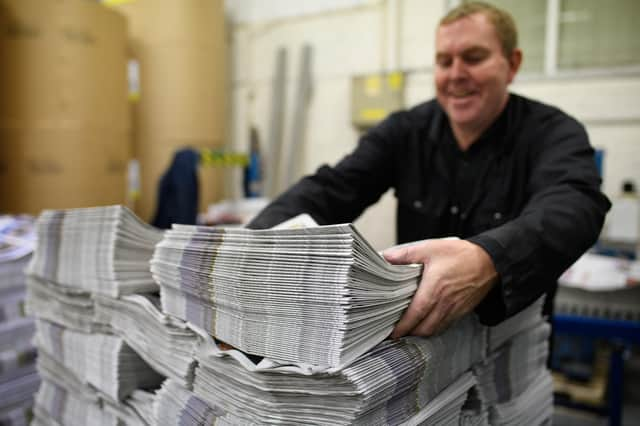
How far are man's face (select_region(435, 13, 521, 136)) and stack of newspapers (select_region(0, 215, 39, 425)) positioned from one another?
1.09 m

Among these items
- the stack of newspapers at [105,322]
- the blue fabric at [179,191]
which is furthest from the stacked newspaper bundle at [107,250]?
the blue fabric at [179,191]

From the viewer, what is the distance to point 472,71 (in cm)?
104

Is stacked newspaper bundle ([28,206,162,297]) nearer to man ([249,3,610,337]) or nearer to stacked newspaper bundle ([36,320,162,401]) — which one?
stacked newspaper bundle ([36,320,162,401])

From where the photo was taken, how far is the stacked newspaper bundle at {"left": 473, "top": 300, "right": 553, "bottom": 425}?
25.5 inches

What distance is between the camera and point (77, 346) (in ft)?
2.43

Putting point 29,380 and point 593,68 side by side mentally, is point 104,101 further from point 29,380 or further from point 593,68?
point 593,68

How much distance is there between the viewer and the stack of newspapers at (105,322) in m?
0.62

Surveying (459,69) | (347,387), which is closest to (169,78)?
(459,69)

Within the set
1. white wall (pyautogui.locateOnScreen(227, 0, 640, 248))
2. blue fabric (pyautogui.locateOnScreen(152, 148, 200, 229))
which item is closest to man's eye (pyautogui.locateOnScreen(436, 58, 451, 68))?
blue fabric (pyautogui.locateOnScreen(152, 148, 200, 229))

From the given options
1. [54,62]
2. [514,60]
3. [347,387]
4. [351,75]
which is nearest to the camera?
[347,387]

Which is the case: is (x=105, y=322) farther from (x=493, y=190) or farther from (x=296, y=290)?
(x=493, y=190)

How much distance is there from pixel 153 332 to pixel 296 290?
274 mm

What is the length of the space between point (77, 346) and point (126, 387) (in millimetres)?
136

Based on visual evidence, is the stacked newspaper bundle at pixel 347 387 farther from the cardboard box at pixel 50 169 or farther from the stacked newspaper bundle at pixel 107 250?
the cardboard box at pixel 50 169
